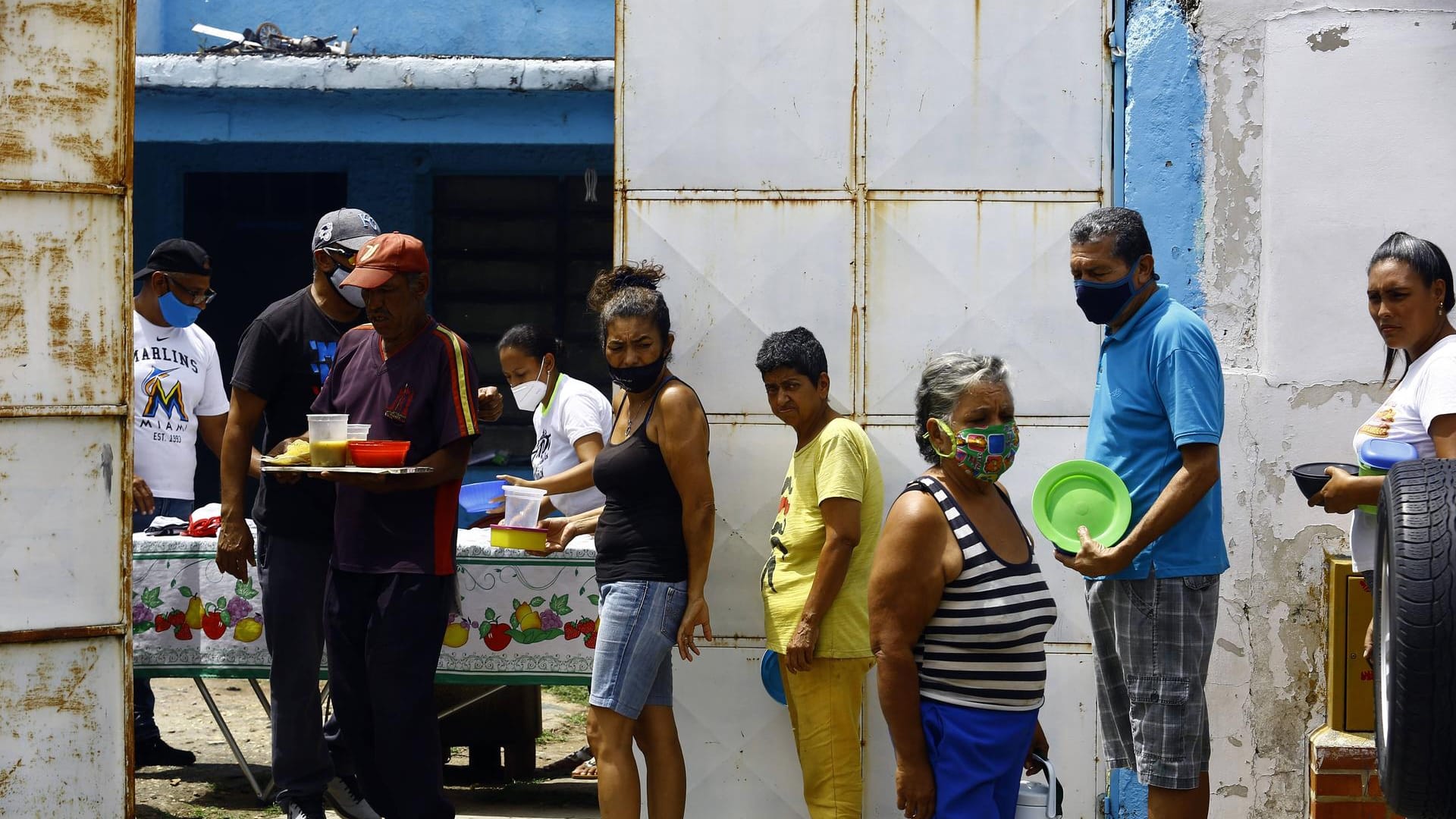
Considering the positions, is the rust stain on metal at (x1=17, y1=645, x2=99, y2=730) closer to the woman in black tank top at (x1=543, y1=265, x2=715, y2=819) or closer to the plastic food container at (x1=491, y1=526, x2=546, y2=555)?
the woman in black tank top at (x1=543, y1=265, x2=715, y2=819)

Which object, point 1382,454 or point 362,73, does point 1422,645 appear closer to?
point 1382,454

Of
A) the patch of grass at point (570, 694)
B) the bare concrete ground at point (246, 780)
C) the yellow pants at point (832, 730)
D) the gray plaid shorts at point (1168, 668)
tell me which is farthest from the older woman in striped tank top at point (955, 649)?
the patch of grass at point (570, 694)

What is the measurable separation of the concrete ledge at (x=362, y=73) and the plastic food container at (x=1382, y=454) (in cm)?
542

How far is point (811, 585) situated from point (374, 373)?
153cm

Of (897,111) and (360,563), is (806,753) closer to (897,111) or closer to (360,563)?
(360,563)

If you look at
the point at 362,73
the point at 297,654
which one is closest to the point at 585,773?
the point at 297,654

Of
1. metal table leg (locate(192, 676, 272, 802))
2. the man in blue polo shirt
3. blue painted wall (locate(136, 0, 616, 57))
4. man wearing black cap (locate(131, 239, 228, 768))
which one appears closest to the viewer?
the man in blue polo shirt

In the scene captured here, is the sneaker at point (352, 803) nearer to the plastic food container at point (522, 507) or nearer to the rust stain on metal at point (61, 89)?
the plastic food container at point (522, 507)

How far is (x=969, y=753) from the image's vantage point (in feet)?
10.9

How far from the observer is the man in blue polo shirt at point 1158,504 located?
154 inches

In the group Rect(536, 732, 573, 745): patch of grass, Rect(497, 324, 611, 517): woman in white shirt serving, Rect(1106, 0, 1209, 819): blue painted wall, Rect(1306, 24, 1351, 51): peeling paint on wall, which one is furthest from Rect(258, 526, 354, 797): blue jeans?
Rect(1306, 24, 1351, 51): peeling paint on wall

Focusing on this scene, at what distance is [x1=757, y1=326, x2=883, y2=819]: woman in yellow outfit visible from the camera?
14.8 feet

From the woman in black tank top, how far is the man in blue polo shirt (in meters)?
1.18

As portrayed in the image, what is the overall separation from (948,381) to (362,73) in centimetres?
604
